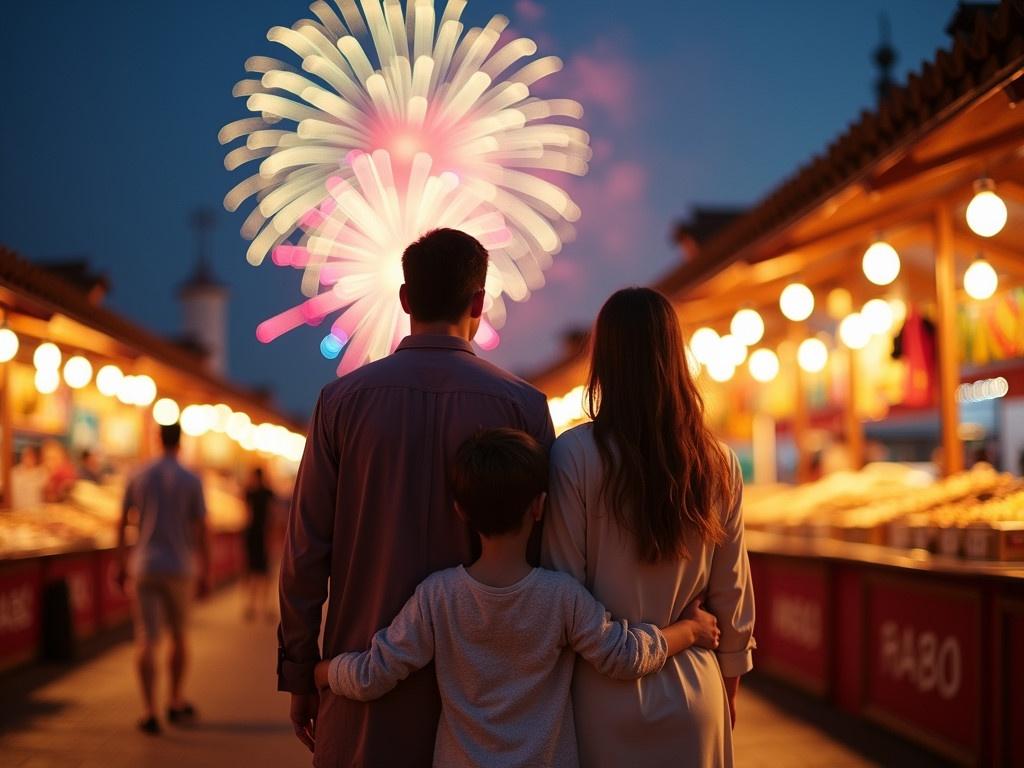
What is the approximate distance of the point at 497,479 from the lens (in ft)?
8.38

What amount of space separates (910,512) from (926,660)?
59.4 inches

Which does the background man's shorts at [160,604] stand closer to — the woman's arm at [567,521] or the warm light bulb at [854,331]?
the woman's arm at [567,521]

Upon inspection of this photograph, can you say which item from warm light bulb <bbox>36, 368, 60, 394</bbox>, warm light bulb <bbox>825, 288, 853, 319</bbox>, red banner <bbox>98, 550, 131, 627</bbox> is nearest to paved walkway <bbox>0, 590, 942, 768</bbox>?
red banner <bbox>98, 550, 131, 627</bbox>

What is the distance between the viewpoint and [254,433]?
91.0 ft

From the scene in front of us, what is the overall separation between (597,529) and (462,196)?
10284mm

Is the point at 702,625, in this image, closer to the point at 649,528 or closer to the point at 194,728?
the point at 649,528

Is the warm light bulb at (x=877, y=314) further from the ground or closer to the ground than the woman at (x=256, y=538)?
further from the ground

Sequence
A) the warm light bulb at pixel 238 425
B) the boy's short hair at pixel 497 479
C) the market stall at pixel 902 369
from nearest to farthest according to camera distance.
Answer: the boy's short hair at pixel 497 479, the market stall at pixel 902 369, the warm light bulb at pixel 238 425

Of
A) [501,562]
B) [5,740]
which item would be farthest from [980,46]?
[5,740]

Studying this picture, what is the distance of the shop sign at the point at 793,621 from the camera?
8289 millimetres

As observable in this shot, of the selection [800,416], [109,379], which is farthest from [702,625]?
[109,379]

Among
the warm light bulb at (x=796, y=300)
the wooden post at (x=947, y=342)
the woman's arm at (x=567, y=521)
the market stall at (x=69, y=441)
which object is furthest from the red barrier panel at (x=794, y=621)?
the woman's arm at (x=567, y=521)

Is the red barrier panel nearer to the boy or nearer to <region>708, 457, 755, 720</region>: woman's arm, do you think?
<region>708, 457, 755, 720</region>: woman's arm

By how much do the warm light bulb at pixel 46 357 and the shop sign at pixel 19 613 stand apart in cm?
241
